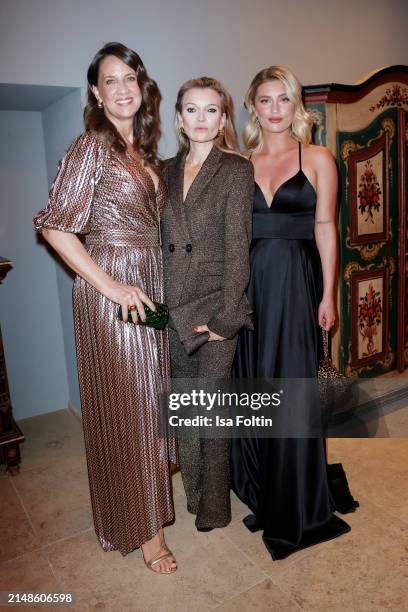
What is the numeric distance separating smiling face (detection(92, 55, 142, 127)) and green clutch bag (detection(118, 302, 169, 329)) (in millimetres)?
660

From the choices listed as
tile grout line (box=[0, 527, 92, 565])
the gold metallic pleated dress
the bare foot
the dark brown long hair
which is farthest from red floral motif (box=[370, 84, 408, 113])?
tile grout line (box=[0, 527, 92, 565])

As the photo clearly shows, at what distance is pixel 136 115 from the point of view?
1.89 meters

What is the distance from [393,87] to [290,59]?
0.60m

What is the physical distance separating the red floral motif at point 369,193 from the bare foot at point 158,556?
2.03m

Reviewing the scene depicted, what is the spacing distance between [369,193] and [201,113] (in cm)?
148

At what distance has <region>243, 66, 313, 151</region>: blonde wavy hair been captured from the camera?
1.98 m

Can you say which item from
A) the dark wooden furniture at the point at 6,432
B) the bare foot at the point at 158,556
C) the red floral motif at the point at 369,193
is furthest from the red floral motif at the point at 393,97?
the bare foot at the point at 158,556

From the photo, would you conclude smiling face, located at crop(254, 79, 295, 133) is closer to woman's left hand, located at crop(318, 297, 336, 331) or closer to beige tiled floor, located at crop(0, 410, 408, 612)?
woman's left hand, located at crop(318, 297, 336, 331)

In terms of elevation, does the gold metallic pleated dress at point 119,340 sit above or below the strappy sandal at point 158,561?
above

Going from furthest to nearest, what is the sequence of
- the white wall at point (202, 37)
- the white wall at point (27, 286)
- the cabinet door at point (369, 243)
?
1. the white wall at point (27, 286)
2. the cabinet door at point (369, 243)
3. the white wall at point (202, 37)

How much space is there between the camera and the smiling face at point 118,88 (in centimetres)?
175

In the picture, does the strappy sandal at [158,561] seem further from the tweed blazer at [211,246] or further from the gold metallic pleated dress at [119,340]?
the tweed blazer at [211,246]

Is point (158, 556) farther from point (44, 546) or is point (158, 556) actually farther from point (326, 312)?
point (326, 312)

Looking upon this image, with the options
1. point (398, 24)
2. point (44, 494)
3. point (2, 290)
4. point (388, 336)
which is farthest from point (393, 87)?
point (44, 494)
